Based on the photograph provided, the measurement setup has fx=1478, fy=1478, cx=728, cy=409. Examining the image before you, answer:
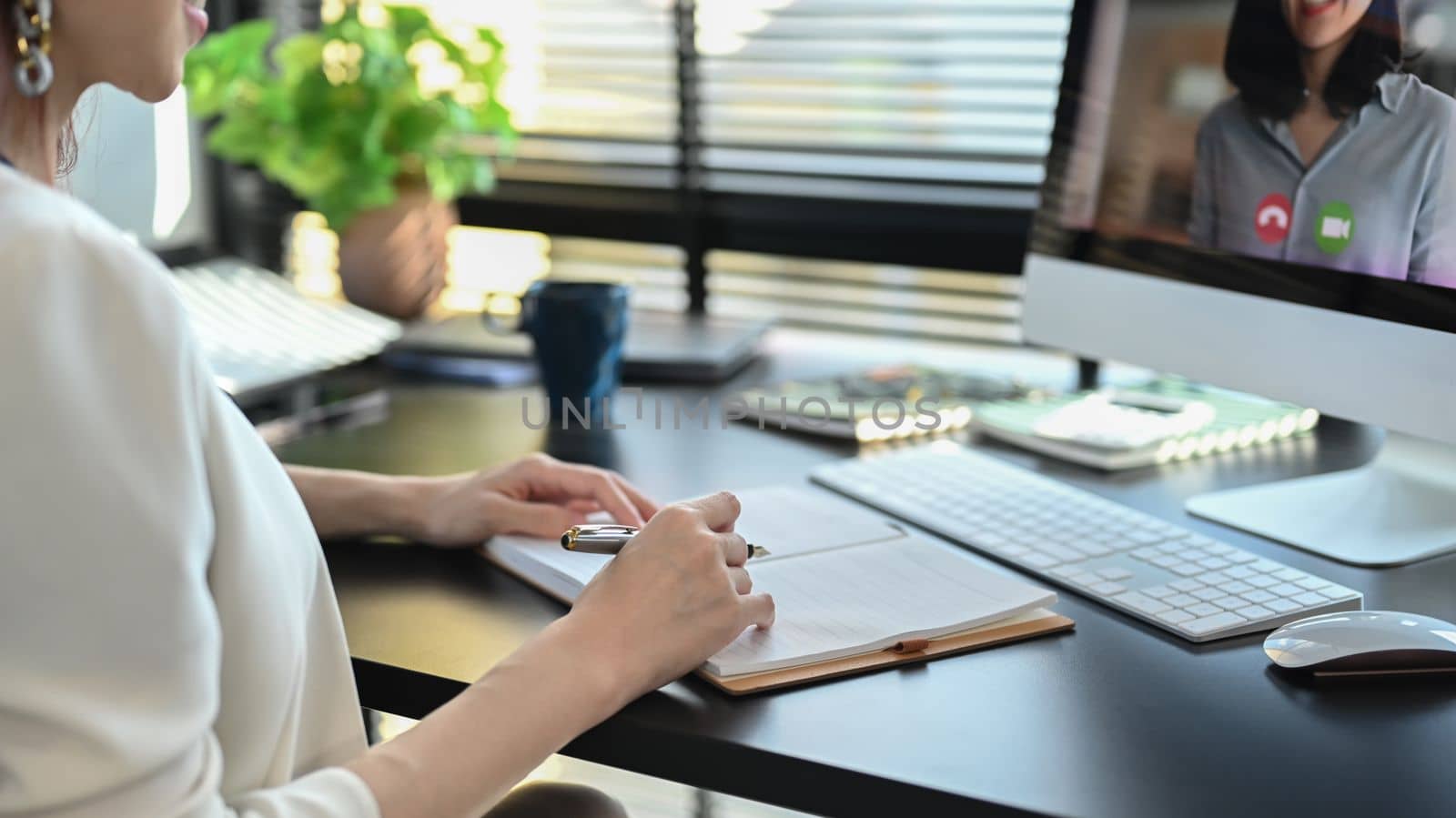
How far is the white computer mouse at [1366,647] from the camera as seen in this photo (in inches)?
33.3

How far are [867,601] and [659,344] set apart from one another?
0.80m

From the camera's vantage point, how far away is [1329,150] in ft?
3.60

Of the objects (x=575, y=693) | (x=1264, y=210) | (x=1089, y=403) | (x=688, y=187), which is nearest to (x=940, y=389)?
(x=1089, y=403)

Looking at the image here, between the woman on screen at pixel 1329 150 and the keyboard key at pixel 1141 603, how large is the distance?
0.30 metres

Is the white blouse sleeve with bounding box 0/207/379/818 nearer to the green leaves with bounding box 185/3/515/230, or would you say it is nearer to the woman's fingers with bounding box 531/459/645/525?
the woman's fingers with bounding box 531/459/645/525

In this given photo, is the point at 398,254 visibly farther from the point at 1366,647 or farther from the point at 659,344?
the point at 1366,647

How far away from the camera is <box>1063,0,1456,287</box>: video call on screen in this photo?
102cm

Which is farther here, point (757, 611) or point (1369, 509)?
point (1369, 509)

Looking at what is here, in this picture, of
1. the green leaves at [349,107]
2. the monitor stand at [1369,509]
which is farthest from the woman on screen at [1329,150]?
the green leaves at [349,107]

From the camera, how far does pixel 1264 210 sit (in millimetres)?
1146

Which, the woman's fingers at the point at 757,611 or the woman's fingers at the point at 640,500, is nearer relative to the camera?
the woman's fingers at the point at 757,611

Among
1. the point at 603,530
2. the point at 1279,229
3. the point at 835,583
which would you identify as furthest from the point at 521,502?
the point at 1279,229

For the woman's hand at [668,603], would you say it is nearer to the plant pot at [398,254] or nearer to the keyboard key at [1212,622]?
the keyboard key at [1212,622]

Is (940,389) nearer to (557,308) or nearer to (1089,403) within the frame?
(1089,403)
